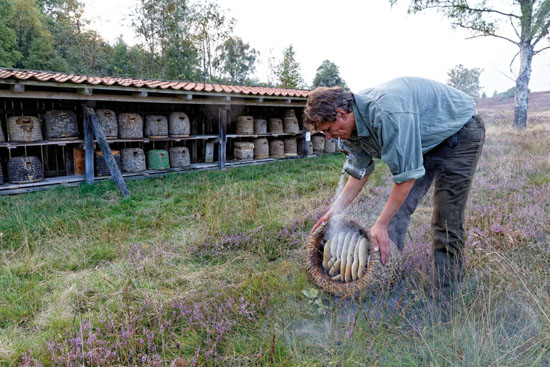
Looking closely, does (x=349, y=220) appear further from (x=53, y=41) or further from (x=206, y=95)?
(x=53, y=41)

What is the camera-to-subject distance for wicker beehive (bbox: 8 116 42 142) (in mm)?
6898

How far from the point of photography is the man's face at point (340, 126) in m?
2.21

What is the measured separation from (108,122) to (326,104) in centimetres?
723

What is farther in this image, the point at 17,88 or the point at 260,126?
the point at 260,126

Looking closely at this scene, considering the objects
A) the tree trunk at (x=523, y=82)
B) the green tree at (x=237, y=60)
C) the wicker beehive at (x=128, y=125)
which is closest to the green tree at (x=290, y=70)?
the green tree at (x=237, y=60)

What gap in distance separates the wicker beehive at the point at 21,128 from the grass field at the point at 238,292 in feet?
5.51

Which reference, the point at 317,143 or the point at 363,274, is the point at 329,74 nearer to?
the point at 317,143

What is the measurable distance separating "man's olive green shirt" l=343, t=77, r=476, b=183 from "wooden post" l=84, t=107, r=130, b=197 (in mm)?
5595

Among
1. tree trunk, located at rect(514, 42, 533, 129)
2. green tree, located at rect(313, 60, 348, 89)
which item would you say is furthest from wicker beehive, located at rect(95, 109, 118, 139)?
green tree, located at rect(313, 60, 348, 89)

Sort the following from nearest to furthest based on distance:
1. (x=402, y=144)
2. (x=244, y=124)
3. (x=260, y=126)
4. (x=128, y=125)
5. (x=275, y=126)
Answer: (x=402, y=144) → (x=128, y=125) → (x=244, y=124) → (x=260, y=126) → (x=275, y=126)

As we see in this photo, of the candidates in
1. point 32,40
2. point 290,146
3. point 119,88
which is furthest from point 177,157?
point 32,40

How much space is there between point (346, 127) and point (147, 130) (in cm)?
755

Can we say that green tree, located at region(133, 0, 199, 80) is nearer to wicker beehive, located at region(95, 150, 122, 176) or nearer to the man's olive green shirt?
wicker beehive, located at region(95, 150, 122, 176)

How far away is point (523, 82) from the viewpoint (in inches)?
641
